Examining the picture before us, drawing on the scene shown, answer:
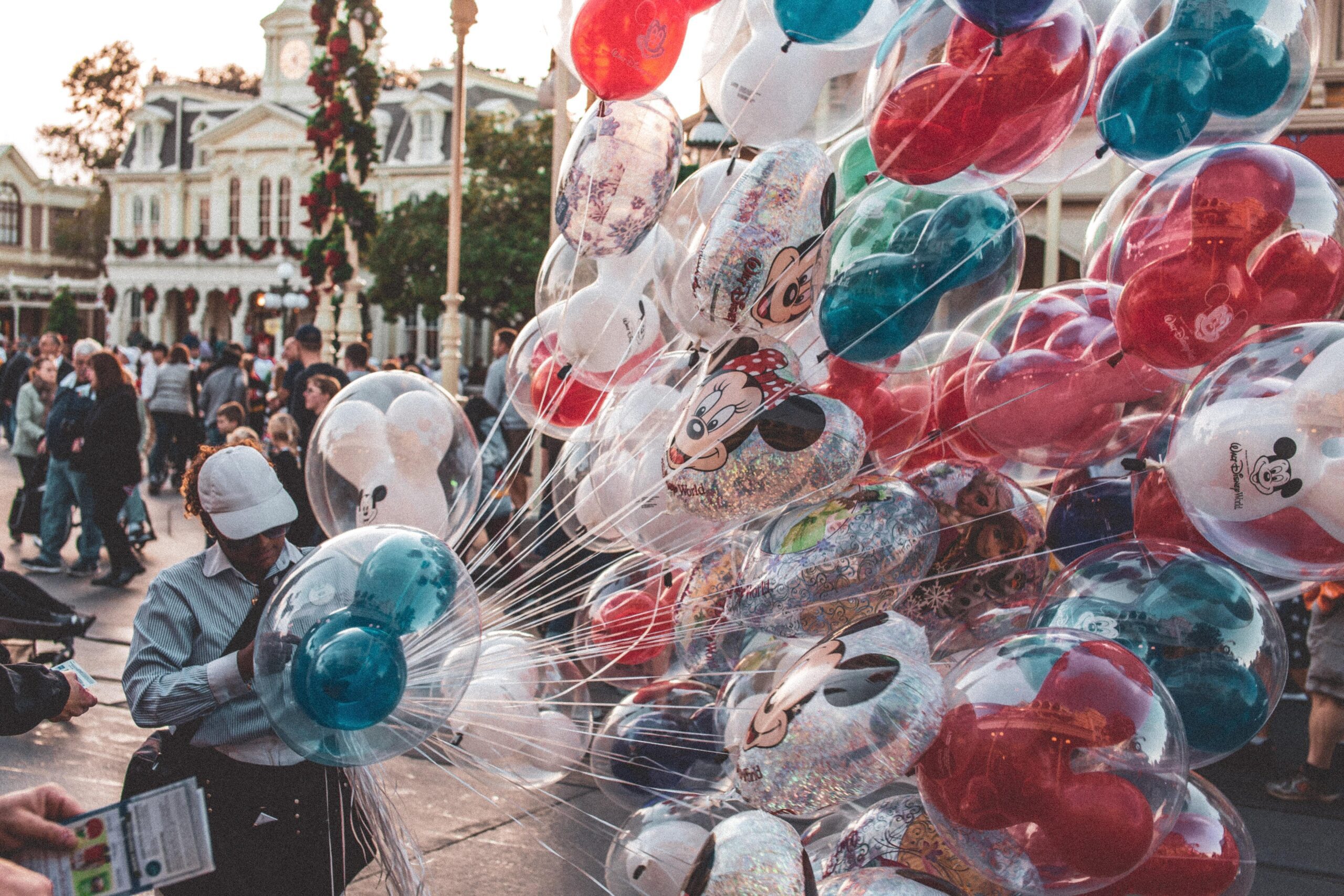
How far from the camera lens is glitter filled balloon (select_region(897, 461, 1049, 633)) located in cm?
278

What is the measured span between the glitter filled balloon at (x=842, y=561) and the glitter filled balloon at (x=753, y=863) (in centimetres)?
45

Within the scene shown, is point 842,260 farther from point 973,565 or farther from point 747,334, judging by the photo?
point 973,565

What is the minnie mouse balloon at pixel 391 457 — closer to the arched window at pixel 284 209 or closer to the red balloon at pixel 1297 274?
the red balloon at pixel 1297 274

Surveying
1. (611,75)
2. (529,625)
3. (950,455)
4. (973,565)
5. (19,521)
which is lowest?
(19,521)

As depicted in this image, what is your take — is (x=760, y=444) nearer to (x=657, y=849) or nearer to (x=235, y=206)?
(x=657, y=849)

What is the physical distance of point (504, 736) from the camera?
310cm

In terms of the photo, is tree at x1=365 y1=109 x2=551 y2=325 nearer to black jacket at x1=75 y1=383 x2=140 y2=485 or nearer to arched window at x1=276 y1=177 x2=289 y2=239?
arched window at x1=276 y1=177 x2=289 y2=239

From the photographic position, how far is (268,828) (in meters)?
2.46

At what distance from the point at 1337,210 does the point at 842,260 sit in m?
1.06

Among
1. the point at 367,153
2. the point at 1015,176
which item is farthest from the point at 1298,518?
the point at 367,153

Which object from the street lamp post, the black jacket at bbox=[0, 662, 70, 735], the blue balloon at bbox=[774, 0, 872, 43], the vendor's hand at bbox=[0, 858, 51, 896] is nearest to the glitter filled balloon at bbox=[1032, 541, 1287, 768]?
the blue balloon at bbox=[774, 0, 872, 43]

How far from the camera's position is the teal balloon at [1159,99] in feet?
8.04

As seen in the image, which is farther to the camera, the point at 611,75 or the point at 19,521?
the point at 19,521

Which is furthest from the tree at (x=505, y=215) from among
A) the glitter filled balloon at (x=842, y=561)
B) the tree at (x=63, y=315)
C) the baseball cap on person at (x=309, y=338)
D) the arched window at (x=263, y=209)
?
the glitter filled balloon at (x=842, y=561)
